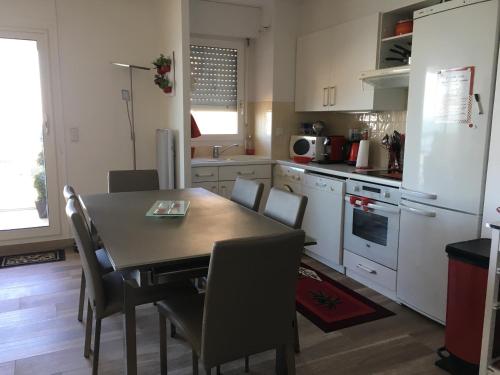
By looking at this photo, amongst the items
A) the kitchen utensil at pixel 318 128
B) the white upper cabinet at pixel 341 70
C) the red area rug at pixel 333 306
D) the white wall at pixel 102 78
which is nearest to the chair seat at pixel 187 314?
the red area rug at pixel 333 306

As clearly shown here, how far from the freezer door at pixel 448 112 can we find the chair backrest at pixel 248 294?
56.4 inches

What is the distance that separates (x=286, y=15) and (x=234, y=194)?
2.38 metres

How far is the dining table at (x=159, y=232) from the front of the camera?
5.37 feet

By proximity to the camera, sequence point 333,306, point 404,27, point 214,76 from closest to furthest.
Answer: point 333,306, point 404,27, point 214,76

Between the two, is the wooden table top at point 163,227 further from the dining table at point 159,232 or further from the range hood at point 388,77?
the range hood at point 388,77

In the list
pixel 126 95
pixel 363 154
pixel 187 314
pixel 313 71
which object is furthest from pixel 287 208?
pixel 126 95

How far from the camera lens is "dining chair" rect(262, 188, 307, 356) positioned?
2172 millimetres

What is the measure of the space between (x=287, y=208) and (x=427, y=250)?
1095 mm

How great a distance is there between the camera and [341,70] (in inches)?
149

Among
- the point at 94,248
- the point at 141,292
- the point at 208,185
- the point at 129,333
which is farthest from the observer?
the point at 208,185

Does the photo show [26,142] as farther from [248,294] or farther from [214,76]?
[248,294]

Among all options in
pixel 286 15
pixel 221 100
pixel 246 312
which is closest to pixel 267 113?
pixel 221 100

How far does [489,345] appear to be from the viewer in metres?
1.98

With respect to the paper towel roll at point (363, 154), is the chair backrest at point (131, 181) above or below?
below
